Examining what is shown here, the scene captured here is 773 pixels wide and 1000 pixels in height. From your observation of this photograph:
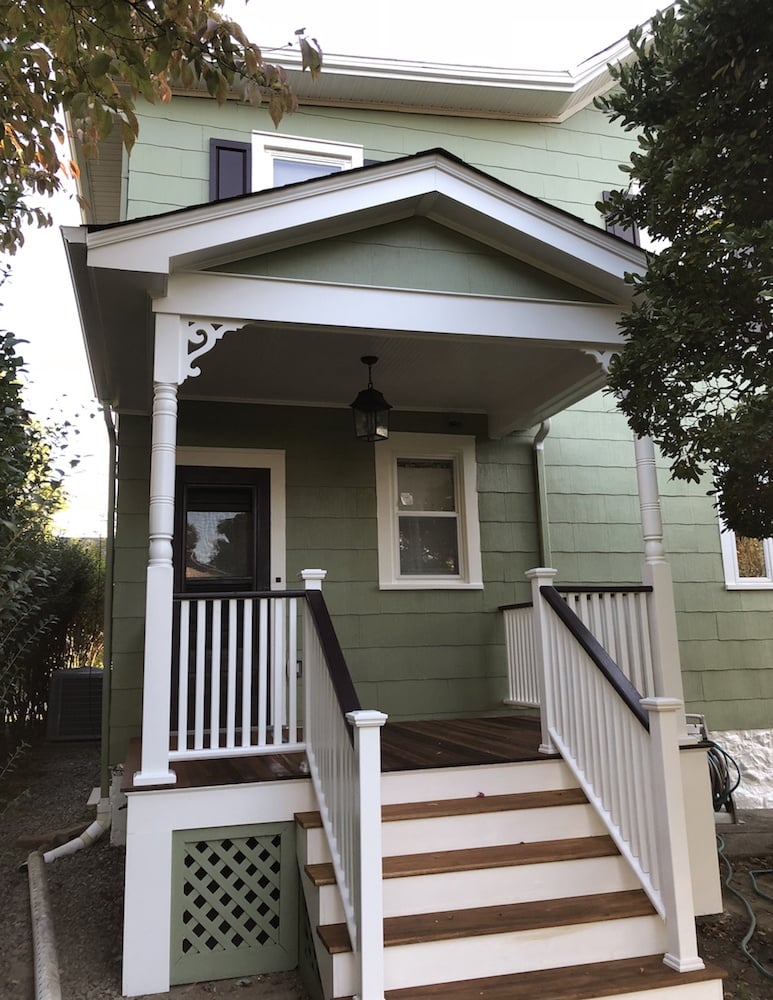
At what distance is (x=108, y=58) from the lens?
3.14 meters

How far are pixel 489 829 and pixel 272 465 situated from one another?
10.9ft

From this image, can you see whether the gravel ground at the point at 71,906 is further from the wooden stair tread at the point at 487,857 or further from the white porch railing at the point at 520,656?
the white porch railing at the point at 520,656

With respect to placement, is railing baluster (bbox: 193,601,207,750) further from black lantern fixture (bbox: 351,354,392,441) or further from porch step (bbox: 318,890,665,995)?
black lantern fixture (bbox: 351,354,392,441)

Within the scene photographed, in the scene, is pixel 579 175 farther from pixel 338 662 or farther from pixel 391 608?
pixel 338 662

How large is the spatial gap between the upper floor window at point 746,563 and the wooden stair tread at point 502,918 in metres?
4.11

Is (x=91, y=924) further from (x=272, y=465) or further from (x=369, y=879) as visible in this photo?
(x=272, y=465)

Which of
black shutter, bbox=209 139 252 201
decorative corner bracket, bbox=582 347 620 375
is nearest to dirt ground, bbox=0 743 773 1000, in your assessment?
decorative corner bracket, bbox=582 347 620 375

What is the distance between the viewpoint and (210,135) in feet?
21.2

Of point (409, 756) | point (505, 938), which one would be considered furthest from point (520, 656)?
point (505, 938)

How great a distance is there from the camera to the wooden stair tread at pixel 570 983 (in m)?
2.89

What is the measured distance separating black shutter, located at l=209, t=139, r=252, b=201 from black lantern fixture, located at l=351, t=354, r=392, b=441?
6.96ft

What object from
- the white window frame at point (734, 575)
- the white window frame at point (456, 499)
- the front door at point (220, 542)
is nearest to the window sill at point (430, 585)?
the white window frame at point (456, 499)

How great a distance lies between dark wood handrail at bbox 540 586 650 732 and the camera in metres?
3.51

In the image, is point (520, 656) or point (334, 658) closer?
point (334, 658)
